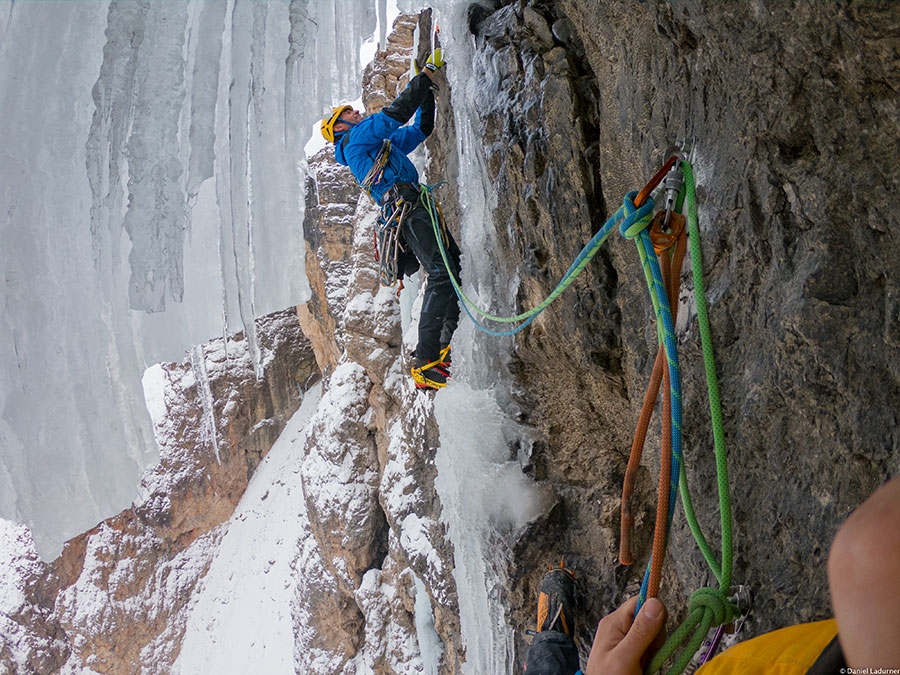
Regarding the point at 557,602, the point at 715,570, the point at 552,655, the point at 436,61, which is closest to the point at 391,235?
the point at 436,61

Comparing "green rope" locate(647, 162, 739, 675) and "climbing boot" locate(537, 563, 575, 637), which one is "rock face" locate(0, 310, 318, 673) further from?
"green rope" locate(647, 162, 739, 675)

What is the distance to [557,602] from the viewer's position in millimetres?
2398

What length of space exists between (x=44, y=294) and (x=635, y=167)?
7.34 feet

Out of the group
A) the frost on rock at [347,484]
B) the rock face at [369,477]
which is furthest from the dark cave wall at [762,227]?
the frost on rock at [347,484]

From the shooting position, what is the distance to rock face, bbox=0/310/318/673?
38.0 ft

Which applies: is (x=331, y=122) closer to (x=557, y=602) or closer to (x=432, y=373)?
(x=432, y=373)

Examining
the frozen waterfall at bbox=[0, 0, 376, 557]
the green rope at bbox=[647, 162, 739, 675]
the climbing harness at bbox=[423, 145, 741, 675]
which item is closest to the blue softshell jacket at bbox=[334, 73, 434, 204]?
the frozen waterfall at bbox=[0, 0, 376, 557]

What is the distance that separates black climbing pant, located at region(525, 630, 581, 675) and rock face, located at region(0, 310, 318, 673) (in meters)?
10.2

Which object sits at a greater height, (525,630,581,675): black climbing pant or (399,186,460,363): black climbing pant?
(399,186,460,363): black climbing pant

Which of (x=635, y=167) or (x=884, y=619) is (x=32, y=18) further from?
(x=884, y=619)

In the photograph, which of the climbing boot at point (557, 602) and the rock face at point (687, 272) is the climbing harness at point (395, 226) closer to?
the rock face at point (687, 272)

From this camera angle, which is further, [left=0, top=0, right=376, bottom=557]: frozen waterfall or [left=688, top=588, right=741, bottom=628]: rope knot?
[left=0, top=0, right=376, bottom=557]: frozen waterfall

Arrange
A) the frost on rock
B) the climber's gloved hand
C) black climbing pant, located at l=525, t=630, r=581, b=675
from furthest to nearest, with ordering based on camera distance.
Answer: the frost on rock, the climber's gloved hand, black climbing pant, located at l=525, t=630, r=581, b=675

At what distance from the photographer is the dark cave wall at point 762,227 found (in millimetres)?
904
